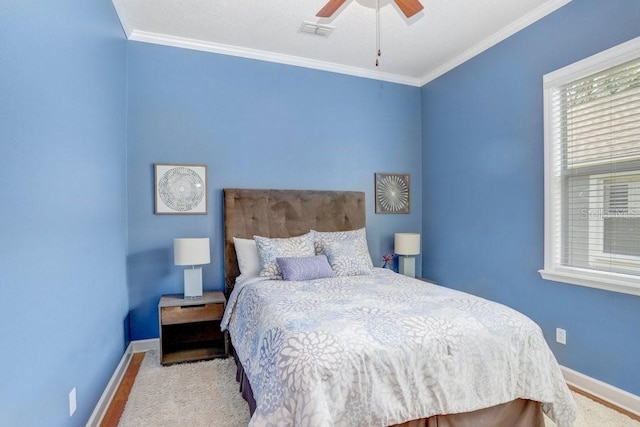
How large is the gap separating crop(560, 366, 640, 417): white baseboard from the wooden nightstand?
9.30 feet

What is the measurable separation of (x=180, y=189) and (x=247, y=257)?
3.15ft

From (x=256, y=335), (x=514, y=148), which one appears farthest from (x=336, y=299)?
(x=514, y=148)

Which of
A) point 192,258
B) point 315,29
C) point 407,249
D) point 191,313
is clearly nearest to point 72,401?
point 191,313

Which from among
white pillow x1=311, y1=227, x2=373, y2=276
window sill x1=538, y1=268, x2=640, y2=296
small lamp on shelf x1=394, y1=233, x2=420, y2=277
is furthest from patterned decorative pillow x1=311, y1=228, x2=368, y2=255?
window sill x1=538, y1=268, x2=640, y2=296

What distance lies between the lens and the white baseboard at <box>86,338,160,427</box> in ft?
6.91

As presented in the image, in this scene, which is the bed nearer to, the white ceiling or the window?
the window

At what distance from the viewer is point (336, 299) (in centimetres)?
229

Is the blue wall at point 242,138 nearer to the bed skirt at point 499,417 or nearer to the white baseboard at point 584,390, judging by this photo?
the white baseboard at point 584,390

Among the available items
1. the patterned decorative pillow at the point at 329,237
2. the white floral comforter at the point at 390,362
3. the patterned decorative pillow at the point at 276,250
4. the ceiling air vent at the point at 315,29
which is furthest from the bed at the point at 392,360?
the ceiling air vent at the point at 315,29

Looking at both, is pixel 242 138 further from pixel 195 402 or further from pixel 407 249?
pixel 195 402

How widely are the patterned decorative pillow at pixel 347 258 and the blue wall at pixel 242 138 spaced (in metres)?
0.81

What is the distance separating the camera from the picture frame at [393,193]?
13.8ft

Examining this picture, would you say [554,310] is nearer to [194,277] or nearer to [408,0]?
[408,0]

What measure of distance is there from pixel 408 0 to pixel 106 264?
2.74m
